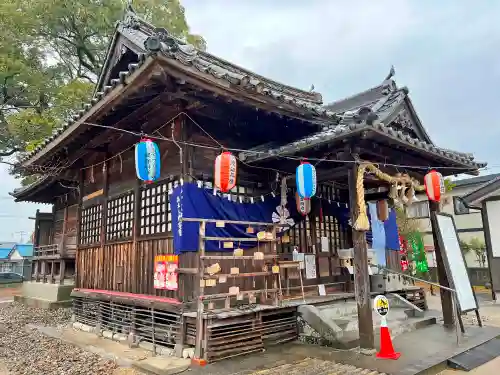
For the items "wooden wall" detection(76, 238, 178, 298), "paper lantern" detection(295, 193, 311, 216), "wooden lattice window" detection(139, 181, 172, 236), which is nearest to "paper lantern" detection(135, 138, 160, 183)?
"wooden lattice window" detection(139, 181, 172, 236)

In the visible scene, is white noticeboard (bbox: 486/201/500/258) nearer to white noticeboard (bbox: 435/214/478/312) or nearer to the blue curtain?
white noticeboard (bbox: 435/214/478/312)

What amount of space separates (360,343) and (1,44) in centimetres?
2125

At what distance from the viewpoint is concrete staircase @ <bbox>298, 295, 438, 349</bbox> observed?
766cm

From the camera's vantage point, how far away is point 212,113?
8211 mm

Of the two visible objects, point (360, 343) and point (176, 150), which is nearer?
point (360, 343)

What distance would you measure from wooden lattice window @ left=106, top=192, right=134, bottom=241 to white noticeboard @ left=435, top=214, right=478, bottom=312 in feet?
25.0

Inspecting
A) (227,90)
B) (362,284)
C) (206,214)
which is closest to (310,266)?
(362,284)

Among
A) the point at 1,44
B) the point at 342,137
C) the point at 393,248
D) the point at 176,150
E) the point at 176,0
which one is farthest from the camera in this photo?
the point at 176,0

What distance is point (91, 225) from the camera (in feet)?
38.4

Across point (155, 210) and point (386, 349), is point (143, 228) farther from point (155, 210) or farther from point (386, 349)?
point (386, 349)

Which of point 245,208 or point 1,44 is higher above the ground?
point 1,44

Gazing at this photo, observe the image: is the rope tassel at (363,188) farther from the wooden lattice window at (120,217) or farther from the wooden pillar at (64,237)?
the wooden pillar at (64,237)

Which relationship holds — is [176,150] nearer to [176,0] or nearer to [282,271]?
[282,271]

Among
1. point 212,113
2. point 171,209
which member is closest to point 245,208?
point 171,209
